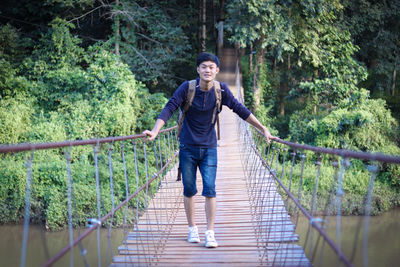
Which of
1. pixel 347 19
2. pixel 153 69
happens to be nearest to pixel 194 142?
pixel 153 69

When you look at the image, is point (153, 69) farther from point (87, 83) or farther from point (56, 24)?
point (56, 24)

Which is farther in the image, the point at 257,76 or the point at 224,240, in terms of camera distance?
the point at 257,76

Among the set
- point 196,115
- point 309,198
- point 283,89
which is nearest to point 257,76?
point 309,198

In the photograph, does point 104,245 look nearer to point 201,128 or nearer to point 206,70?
point 201,128

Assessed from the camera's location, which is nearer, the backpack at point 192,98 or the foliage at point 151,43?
the backpack at point 192,98

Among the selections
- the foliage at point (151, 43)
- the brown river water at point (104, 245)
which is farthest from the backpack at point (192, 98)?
the foliage at point (151, 43)

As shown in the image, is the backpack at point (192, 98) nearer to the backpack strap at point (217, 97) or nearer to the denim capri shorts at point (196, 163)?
the backpack strap at point (217, 97)

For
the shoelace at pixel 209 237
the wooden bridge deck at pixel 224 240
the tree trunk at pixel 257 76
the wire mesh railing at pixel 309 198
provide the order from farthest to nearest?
the tree trunk at pixel 257 76 → the shoelace at pixel 209 237 → the wooden bridge deck at pixel 224 240 → the wire mesh railing at pixel 309 198

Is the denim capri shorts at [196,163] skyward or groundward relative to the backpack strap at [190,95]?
groundward

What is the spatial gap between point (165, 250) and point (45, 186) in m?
6.39

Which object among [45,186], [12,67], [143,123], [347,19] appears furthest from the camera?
[347,19]

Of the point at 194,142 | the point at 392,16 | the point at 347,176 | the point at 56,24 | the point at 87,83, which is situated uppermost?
the point at 392,16

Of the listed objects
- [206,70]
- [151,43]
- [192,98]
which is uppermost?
Answer: [151,43]

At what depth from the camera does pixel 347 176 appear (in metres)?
9.88
